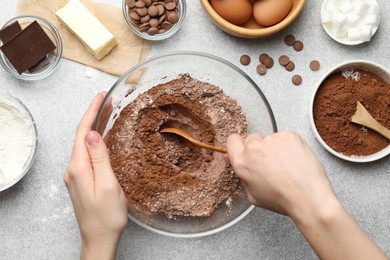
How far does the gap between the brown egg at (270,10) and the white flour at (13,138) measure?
75cm

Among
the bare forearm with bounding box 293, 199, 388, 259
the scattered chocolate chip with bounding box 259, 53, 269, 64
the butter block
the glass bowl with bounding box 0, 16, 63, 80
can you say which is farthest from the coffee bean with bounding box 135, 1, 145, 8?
the bare forearm with bounding box 293, 199, 388, 259

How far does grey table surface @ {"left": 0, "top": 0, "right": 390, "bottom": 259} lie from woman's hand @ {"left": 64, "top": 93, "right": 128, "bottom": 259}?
0.83 feet

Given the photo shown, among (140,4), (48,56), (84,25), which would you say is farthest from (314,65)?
(48,56)

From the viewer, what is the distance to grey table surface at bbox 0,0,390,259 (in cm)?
164

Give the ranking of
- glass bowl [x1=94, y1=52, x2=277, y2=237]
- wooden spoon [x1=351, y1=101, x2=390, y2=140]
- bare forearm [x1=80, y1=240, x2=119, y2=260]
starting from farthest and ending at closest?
wooden spoon [x1=351, y1=101, x2=390, y2=140] < glass bowl [x1=94, y1=52, x2=277, y2=237] < bare forearm [x1=80, y1=240, x2=119, y2=260]

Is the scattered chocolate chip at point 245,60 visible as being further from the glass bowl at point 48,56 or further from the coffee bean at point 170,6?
the glass bowl at point 48,56

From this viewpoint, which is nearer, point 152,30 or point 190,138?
point 190,138

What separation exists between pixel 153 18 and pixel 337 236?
849 mm

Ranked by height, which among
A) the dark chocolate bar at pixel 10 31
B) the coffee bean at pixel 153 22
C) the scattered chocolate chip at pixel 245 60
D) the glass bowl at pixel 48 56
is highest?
the dark chocolate bar at pixel 10 31

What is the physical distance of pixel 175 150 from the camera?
1513 millimetres

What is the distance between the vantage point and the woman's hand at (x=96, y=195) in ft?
4.33

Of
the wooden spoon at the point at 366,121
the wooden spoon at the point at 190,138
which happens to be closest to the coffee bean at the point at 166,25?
the wooden spoon at the point at 190,138

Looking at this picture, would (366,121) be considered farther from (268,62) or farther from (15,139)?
(15,139)

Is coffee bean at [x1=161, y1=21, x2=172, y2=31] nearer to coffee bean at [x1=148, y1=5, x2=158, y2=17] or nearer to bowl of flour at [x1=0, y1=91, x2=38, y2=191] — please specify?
coffee bean at [x1=148, y1=5, x2=158, y2=17]
